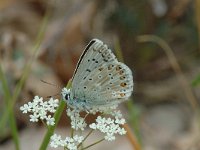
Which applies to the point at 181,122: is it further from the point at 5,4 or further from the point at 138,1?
the point at 5,4

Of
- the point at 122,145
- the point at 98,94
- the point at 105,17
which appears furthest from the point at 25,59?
the point at 98,94

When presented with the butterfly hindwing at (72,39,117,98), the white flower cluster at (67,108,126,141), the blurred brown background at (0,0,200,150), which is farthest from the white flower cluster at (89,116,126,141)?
the blurred brown background at (0,0,200,150)

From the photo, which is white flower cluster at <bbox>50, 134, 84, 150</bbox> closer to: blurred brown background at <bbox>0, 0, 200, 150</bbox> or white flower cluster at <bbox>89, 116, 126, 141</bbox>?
white flower cluster at <bbox>89, 116, 126, 141</bbox>

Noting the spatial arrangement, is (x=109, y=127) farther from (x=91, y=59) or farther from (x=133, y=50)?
(x=133, y=50)

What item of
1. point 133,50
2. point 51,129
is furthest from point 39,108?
point 133,50

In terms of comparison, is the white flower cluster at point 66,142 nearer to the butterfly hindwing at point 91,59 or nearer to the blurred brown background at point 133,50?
the butterfly hindwing at point 91,59

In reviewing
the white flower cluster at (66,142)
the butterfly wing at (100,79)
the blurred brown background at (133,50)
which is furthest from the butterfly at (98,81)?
the blurred brown background at (133,50)

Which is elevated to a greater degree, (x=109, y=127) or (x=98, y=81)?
(x=98, y=81)

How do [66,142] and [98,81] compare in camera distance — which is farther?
[98,81]
